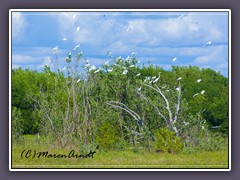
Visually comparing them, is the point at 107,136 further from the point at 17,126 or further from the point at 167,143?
the point at 17,126

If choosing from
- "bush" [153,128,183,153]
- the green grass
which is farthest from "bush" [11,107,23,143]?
"bush" [153,128,183,153]

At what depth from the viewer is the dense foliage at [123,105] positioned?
11.4 m

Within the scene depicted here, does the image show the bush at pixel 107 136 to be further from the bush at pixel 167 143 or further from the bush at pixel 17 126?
the bush at pixel 17 126

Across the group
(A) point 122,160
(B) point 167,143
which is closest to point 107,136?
(A) point 122,160

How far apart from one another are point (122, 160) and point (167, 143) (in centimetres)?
55

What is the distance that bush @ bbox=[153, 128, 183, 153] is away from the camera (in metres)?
11.4

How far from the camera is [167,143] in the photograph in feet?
37.3

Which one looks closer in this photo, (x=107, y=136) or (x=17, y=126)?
(x=17, y=126)

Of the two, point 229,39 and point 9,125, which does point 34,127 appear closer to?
point 9,125

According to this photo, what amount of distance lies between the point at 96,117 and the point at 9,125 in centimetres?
100

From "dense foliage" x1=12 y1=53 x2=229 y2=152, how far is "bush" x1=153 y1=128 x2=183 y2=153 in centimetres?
1

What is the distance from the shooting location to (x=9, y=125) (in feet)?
36.5

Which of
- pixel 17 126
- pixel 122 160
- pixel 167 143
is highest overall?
pixel 17 126
